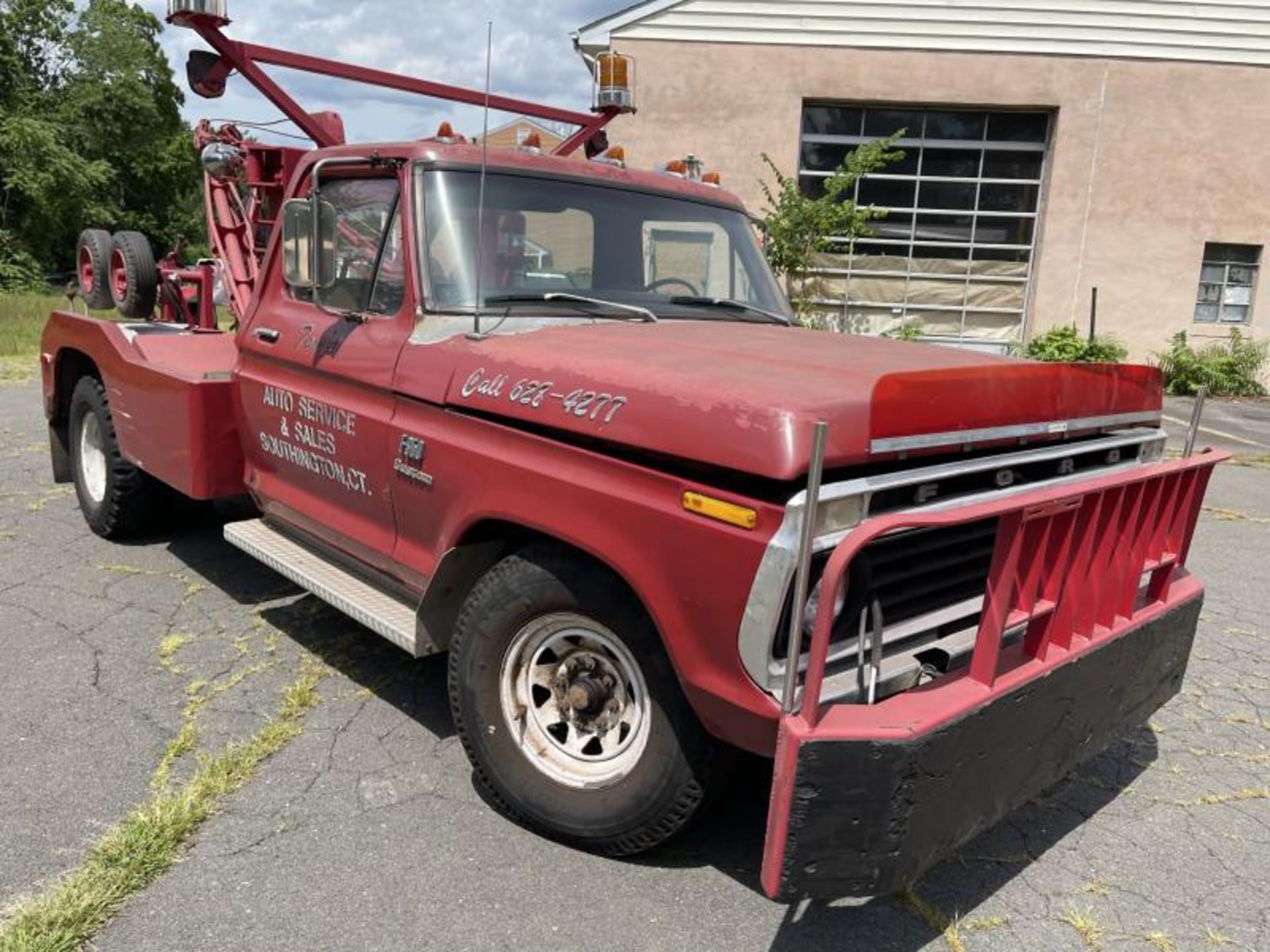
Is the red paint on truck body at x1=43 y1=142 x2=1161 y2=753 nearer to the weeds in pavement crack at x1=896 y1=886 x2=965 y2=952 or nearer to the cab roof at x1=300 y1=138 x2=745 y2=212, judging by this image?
the cab roof at x1=300 y1=138 x2=745 y2=212

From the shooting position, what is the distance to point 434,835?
9.52ft

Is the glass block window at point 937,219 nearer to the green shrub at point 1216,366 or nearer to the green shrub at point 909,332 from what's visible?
the green shrub at point 909,332

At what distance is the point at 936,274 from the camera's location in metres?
15.4

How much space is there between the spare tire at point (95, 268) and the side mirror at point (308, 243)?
9.91 ft

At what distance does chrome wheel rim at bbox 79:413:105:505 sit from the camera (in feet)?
18.1

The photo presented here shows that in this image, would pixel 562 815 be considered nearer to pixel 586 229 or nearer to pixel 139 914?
pixel 139 914

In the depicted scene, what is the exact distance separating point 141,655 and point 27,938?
6.13 ft

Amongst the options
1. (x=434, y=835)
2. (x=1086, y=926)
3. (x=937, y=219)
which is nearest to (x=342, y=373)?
(x=434, y=835)

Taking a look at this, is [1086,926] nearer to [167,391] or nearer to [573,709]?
[573,709]

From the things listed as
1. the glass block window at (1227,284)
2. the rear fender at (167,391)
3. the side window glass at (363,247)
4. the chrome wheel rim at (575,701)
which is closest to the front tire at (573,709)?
the chrome wheel rim at (575,701)

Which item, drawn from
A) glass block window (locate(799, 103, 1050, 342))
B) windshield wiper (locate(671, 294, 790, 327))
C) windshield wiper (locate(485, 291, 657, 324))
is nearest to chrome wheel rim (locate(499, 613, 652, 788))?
windshield wiper (locate(485, 291, 657, 324))

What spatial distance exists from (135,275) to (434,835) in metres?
4.40

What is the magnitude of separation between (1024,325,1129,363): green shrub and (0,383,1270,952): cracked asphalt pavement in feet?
Result: 34.5

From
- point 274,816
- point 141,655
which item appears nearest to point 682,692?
point 274,816
